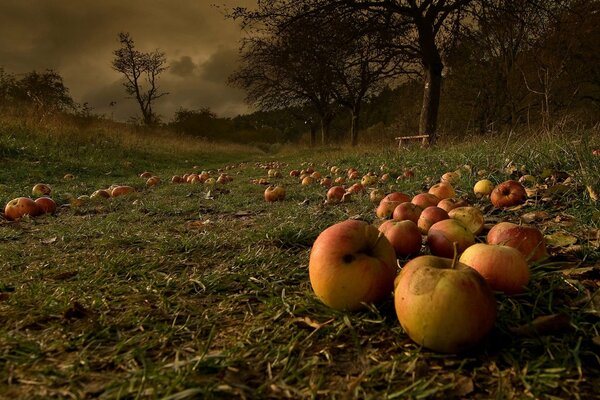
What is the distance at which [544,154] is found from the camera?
4734mm

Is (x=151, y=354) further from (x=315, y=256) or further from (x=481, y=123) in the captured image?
(x=481, y=123)

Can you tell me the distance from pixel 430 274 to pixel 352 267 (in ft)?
1.02

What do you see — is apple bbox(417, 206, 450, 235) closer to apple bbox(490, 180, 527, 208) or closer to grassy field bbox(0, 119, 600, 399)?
grassy field bbox(0, 119, 600, 399)

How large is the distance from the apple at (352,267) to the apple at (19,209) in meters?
4.40

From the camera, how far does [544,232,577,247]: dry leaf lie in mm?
2297

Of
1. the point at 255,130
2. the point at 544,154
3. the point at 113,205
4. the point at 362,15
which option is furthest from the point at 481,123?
the point at 255,130

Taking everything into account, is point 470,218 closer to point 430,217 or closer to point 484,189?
point 430,217

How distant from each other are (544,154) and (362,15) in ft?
43.9

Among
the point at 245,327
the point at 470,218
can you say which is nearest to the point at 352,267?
the point at 245,327

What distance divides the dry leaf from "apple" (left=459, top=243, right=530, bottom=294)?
89 centimetres

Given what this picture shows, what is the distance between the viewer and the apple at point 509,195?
3418 millimetres

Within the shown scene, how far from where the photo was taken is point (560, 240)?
235 centimetres

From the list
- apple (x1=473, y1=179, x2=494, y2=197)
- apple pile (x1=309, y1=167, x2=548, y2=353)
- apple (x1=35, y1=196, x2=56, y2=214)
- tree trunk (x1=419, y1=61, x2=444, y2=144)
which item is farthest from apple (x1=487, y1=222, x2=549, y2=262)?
tree trunk (x1=419, y1=61, x2=444, y2=144)

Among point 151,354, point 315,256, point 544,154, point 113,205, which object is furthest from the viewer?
point 113,205
